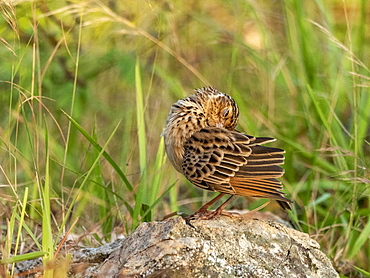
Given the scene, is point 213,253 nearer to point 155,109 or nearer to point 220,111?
point 220,111

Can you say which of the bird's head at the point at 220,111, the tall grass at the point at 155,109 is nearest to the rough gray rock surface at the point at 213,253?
the tall grass at the point at 155,109

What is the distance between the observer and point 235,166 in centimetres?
382

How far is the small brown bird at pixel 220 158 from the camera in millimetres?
3773

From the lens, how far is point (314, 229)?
501 cm

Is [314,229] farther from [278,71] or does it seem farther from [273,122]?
[278,71]

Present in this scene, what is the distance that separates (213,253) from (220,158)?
35.0 inches

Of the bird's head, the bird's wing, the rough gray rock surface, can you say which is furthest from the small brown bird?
the rough gray rock surface

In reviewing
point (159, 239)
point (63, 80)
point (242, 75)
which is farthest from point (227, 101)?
point (242, 75)

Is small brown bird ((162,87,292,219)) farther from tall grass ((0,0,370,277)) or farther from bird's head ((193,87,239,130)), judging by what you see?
tall grass ((0,0,370,277))

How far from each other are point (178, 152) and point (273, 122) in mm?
2199

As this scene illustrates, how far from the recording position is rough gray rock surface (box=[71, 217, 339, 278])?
3031 millimetres

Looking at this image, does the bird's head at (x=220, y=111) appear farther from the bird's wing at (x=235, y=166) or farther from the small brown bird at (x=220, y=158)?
the bird's wing at (x=235, y=166)

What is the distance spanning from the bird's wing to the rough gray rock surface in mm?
289

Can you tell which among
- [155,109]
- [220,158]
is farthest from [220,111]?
[155,109]
